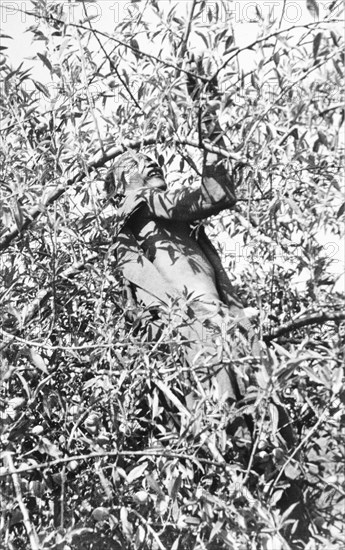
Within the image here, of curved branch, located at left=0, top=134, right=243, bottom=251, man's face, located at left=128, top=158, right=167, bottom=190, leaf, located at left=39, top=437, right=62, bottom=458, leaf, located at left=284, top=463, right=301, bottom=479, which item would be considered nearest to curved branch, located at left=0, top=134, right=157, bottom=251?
curved branch, located at left=0, top=134, right=243, bottom=251

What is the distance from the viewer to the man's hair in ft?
11.2

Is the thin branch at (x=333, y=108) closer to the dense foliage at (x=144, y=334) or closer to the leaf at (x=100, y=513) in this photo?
the dense foliage at (x=144, y=334)

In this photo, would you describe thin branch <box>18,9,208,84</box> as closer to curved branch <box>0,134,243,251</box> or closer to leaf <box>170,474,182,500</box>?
curved branch <box>0,134,243,251</box>

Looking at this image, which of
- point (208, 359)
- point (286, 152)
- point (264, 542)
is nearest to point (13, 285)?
point (208, 359)

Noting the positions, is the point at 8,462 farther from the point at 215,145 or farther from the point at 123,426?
the point at 215,145

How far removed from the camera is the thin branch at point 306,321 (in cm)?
313

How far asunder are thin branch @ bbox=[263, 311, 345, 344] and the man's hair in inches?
31.9

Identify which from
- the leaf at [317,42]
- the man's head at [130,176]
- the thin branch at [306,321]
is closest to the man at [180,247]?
the man's head at [130,176]

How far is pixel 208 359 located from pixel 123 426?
43 centimetres

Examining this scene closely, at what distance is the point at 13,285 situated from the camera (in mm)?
3287

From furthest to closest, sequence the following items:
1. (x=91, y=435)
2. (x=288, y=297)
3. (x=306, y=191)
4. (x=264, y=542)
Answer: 1. (x=288, y=297)
2. (x=306, y=191)
3. (x=91, y=435)
4. (x=264, y=542)

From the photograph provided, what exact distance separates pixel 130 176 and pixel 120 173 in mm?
143

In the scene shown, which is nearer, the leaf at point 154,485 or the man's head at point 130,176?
the leaf at point 154,485

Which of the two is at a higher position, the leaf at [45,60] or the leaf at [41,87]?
the leaf at [45,60]
